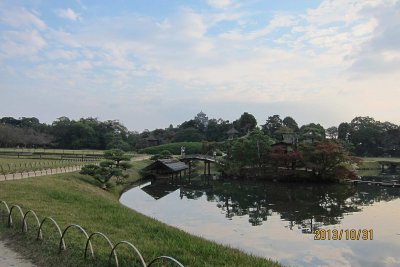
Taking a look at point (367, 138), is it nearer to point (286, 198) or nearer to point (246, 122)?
point (246, 122)

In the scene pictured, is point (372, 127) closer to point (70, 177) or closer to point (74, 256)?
point (70, 177)

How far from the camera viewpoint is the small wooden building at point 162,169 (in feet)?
143

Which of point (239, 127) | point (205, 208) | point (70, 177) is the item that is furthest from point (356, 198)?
point (239, 127)

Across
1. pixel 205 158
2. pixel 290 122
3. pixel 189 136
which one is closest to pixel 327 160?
pixel 205 158

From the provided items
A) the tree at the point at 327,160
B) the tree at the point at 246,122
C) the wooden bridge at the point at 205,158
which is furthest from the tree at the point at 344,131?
the tree at the point at 327,160

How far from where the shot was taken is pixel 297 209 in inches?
980

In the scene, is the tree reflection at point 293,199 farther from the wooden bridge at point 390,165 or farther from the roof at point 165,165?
the wooden bridge at point 390,165

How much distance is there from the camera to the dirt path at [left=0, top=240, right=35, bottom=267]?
8.60m

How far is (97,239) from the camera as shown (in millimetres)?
10906

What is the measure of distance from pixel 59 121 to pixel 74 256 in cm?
8938

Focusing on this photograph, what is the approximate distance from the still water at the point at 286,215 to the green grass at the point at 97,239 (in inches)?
169
